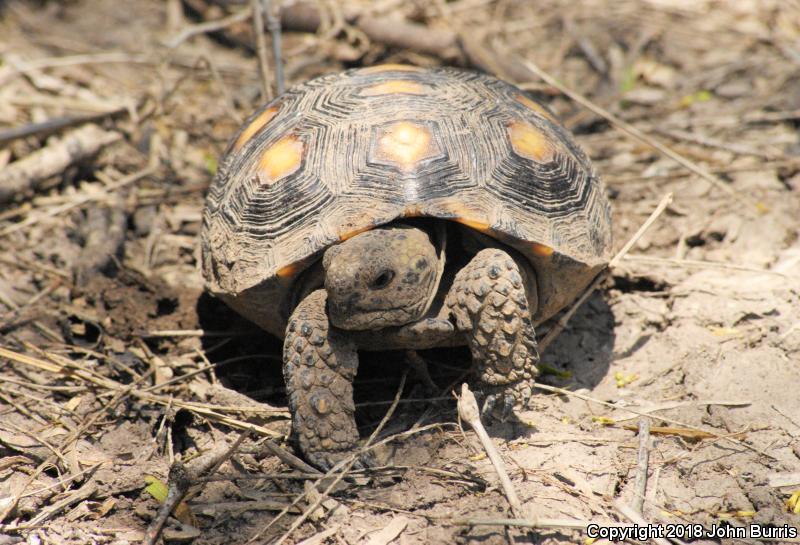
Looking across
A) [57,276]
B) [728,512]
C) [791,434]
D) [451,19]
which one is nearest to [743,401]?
[791,434]

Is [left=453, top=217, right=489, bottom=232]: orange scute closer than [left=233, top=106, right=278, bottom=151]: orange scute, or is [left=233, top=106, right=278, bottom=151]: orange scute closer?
[left=453, top=217, right=489, bottom=232]: orange scute

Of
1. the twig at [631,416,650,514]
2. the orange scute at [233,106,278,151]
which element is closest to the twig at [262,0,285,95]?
the orange scute at [233,106,278,151]

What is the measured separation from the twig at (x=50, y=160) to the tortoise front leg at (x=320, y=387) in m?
2.79

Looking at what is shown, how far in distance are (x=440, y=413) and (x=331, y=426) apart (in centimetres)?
57

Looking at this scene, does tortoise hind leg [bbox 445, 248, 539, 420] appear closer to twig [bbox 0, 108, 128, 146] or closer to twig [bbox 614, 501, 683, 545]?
twig [bbox 614, 501, 683, 545]

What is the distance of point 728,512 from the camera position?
109 inches

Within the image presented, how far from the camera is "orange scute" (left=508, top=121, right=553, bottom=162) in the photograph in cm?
347

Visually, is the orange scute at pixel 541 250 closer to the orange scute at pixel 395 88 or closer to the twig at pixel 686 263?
the orange scute at pixel 395 88

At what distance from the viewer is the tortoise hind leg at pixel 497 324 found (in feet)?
10.0

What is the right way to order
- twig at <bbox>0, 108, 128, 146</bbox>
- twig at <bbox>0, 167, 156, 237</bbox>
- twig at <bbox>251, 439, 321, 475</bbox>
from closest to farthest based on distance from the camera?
twig at <bbox>251, 439, 321, 475</bbox>, twig at <bbox>0, 167, 156, 237</bbox>, twig at <bbox>0, 108, 128, 146</bbox>

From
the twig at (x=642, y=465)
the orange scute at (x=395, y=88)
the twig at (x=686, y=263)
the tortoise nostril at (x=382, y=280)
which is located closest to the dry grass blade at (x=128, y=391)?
the tortoise nostril at (x=382, y=280)

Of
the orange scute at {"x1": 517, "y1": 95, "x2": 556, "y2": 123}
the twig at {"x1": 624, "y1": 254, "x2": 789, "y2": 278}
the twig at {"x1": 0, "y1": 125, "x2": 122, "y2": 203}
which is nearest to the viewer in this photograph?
the orange scute at {"x1": 517, "y1": 95, "x2": 556, "y2": 123}

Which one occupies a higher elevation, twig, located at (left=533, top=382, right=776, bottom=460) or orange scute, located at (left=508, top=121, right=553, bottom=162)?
orange scute, located at (left=508, top=121, right=553, bottom=162)

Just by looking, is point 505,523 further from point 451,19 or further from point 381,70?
point 451,19
